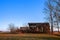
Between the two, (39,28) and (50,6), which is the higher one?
(50,6)

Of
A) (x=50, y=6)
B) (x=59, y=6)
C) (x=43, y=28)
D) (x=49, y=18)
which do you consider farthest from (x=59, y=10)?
(x=43, y=28)

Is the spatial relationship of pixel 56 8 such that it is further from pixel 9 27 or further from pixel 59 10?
pixel 9 27

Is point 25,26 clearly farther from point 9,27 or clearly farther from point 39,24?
point 9,27

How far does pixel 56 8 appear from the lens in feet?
106

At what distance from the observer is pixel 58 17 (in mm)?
32250

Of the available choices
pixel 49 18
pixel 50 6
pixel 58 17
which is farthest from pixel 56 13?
pixel 49 18

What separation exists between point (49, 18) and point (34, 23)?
85.9ft

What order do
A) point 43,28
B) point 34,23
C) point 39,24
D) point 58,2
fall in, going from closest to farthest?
point 58,2 < point 43,28 < point 39,24 < point 34,23

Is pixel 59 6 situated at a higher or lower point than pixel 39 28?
higher

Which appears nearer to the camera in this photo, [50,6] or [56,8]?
[56,8]

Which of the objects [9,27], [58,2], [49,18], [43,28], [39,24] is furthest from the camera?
[9,27]

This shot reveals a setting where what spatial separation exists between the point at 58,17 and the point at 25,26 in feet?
111

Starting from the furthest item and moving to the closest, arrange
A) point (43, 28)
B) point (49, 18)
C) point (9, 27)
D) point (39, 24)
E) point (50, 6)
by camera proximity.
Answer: point (9, 27)
point (39, 24)
point (43, 28)
point (49, 18)
point (50, 6)

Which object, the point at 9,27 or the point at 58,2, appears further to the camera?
the point at 9,27
